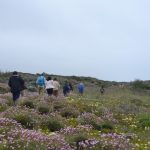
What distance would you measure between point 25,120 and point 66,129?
1918mm

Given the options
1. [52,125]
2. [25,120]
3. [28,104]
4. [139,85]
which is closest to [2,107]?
[28,104]

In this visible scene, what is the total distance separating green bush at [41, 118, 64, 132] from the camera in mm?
17047

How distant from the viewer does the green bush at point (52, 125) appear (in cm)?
1705

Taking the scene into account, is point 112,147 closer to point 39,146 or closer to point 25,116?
point 39,146

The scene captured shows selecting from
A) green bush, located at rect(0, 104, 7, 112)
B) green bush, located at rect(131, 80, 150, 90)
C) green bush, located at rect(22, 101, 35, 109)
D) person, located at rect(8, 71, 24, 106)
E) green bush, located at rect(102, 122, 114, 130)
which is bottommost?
green bush, located at rect(102, 122, 114, 130)

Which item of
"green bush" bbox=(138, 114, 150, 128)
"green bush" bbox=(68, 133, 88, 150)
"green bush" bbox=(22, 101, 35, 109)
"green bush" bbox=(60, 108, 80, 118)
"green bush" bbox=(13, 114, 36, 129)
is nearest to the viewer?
"green bush" bbox=(68, 133, 88, 150)

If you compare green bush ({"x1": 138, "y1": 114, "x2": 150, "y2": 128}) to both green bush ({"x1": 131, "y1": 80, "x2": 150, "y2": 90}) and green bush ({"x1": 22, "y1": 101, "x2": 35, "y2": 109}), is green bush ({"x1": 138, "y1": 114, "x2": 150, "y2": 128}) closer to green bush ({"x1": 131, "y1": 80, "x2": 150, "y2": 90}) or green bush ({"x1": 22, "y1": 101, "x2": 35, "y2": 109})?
green bush ({"x1": 22, "y1": 101, "x2": 35, "y2": 109})

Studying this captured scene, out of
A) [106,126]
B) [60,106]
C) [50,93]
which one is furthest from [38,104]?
[50,93]

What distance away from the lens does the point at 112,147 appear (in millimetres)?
12805

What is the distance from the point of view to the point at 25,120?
674 inches

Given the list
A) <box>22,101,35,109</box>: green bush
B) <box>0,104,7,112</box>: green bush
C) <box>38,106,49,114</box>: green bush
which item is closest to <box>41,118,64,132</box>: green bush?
<box>38,106,49,114</box>: green bush

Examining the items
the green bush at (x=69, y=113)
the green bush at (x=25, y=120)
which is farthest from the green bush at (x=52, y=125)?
the green bush at (x=69, y=113)

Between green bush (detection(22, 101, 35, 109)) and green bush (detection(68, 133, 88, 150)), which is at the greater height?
green bush (detection(22, 101, 35, 109))

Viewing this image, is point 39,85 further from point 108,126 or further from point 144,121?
point 108,126
